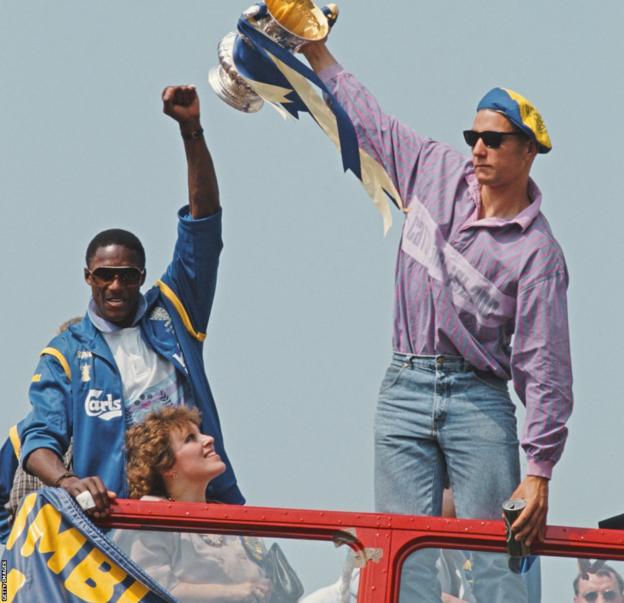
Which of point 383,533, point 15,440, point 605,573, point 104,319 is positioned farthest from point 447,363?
point 15,440

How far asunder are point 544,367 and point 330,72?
1.68m

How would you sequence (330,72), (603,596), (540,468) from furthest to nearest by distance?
(330,72)
(540,468)
(603,596)

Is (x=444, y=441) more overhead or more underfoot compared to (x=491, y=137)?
more underfoot

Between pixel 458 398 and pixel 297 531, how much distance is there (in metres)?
0.94

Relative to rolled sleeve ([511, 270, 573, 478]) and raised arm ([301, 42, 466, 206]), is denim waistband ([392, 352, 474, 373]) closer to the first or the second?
rolled sleeve ([511, 270, 573, 478])

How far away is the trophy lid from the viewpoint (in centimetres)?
729

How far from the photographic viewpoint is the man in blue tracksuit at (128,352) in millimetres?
7199

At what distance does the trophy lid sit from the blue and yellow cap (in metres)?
0.88

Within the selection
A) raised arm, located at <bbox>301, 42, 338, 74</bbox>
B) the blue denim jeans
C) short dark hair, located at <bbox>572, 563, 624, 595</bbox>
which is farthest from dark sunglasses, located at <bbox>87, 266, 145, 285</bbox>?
short dark hair, located at <bbox>572, 563, 624, 595</bbox>

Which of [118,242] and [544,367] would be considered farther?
[118,242]

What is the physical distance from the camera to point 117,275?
24.8 feet

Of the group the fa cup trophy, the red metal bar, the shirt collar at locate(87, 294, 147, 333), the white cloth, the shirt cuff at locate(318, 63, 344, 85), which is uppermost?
the fa cup trophy

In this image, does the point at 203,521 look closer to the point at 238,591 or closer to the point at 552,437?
the point at 238,591

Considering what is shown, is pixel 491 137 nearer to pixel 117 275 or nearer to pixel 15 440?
pixel 117 275
